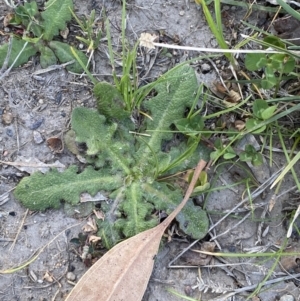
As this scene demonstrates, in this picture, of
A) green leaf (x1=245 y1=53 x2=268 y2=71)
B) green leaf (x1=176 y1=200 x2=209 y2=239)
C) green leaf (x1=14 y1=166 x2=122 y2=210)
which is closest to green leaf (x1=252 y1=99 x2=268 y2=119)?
green leaf (x1=245 y1=53 x2=268 y2=71)

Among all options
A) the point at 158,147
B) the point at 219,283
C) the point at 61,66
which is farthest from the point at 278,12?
the point at 219,283

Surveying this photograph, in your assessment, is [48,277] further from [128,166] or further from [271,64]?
[271,64]

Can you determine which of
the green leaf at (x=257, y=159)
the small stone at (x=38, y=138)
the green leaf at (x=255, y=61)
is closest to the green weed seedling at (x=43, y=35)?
the small stone at (x=38, y=138)

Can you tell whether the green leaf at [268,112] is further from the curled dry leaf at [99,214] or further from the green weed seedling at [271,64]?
the curled dry leaf at [99,214]

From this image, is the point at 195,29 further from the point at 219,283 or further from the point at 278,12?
the point at 219,283

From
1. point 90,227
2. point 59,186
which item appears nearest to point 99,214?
point 90,227

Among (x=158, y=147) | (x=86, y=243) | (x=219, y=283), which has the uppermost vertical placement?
(x=158, y=147)
